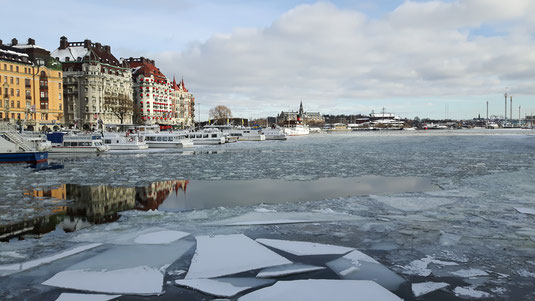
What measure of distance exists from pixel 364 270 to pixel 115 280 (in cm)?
482

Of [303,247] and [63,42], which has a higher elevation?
[63,42]

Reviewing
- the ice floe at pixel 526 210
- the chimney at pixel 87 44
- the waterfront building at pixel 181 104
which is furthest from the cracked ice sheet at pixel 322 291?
the waterfront building at pixel 181 104

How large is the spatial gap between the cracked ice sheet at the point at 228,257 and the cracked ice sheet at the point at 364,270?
113 cm

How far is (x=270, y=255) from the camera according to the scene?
819 cm

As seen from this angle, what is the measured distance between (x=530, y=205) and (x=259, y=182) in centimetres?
1278

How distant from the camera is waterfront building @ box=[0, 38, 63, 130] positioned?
241ft

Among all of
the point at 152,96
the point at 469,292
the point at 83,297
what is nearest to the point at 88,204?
the point at 83,297

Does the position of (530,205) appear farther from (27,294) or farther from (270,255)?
(27,294)

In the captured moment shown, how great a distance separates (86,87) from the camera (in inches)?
4038

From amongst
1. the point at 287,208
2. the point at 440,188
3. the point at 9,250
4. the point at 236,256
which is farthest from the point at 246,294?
the point at 440,188

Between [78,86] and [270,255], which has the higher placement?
[78,86]

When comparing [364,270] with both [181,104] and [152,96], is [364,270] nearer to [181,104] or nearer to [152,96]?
[152,96]

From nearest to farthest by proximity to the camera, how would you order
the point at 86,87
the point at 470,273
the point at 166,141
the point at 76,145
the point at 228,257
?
the point at 470,273 < the point at 228,257 < the point at 76,145 < the point at 166,141 < the point at 86,87

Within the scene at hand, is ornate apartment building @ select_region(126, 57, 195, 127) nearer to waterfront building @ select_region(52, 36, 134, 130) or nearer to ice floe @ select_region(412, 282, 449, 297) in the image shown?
waterfront building @ select_region(52, 36, 134, 130)
